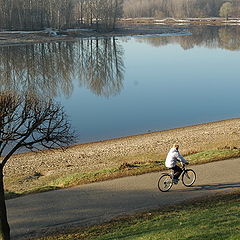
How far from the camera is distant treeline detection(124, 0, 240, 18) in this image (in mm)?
137500

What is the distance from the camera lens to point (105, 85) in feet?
121

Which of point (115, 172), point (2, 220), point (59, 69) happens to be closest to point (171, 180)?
point (115, 172)

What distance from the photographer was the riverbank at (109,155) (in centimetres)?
1506

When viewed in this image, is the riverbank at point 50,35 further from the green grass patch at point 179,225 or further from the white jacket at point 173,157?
the green grass patch at point 179,225

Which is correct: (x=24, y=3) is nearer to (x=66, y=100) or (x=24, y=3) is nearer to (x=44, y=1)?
(x=44, y=1)

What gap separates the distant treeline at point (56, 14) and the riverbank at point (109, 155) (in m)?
59.3

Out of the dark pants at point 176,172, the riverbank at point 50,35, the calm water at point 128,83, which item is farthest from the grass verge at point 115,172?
the riverbank at point 50,35

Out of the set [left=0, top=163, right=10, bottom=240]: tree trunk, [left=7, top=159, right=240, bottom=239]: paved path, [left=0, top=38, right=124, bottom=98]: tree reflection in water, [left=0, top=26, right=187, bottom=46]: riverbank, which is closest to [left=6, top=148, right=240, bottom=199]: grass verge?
[left=7, top=159, right=240, bottom=239]: paved path

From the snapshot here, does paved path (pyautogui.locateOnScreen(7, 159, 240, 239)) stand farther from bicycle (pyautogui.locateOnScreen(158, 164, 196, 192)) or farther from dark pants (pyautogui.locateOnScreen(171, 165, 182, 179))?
dark pants (pyautogui.locateOnScreen(171, 165, 182, 179))

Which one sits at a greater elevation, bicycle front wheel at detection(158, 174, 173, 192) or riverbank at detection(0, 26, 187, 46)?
riverbank at detection(0, 26, 187, 46)

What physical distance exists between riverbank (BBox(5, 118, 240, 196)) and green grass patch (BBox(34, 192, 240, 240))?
12.0 ft

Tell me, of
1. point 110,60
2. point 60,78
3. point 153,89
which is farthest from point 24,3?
point 153,89

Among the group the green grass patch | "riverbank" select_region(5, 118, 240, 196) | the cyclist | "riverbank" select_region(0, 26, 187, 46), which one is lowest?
"riverbank" select_region(5, 118, 240, 196)

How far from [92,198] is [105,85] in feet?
84.9
